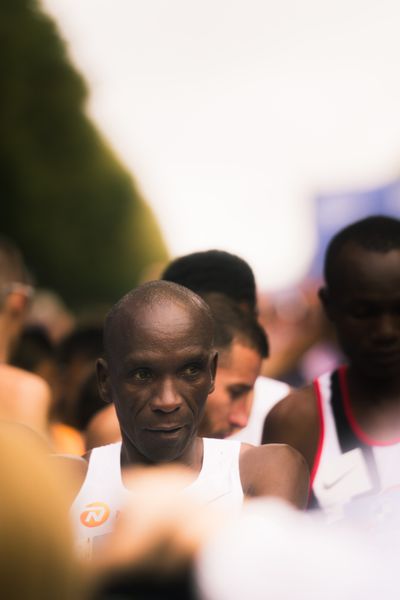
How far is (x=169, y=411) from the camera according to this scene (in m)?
2.52

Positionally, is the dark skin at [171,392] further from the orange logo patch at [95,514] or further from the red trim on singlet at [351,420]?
the red trim on singlet at [351,420]

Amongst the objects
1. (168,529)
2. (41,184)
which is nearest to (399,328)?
(168,529)

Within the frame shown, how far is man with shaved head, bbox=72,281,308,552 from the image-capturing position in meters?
2.52

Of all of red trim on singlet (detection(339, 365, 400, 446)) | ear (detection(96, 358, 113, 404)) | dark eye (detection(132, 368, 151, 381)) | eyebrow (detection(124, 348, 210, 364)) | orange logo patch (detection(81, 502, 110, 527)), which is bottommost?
red trim on singlet (detection(339, 365, 400, 446))

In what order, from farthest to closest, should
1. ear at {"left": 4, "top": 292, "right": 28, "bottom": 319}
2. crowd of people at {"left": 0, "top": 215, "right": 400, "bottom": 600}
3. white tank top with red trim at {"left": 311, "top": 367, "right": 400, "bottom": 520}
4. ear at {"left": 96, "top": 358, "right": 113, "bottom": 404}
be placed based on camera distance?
ear at {"left": 4, "top": 292, "right": 28, "bottom": 319} < white tank top with red trim at {"left": 311, "top": 367, "right": 400, "bottom": 520} < ear at {"left": 96, "top": 358, "right": 113, "bottom": 404} < crowd of people at {"left": 0, "top": 215, "right": 400, "bottom": 600}

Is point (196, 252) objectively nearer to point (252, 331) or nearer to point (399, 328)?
point (252, 331)

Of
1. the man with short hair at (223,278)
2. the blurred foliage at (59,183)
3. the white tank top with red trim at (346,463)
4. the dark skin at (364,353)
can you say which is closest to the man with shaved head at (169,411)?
the white tank top with red trim at (346,463)

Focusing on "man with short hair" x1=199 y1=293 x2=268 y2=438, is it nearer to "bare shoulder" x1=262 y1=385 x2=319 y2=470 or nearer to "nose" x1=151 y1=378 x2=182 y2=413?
"bare shoulder" x1=262 y1=385 x2=319 y2=470

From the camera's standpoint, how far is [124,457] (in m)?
2.72

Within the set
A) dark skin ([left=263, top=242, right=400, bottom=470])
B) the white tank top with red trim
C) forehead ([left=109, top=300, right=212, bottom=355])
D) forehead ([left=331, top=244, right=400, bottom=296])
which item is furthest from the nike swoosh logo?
forehead ([left=109, top=300, right=212, bottom=355])

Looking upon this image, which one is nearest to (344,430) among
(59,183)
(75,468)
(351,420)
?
(351,420)

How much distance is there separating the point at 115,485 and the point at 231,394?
0.87 metres

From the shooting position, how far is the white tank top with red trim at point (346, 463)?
298cm

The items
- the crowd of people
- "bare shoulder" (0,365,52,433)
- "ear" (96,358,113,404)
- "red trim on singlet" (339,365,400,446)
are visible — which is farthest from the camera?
"bare shoulder" (0,365,52,433)
